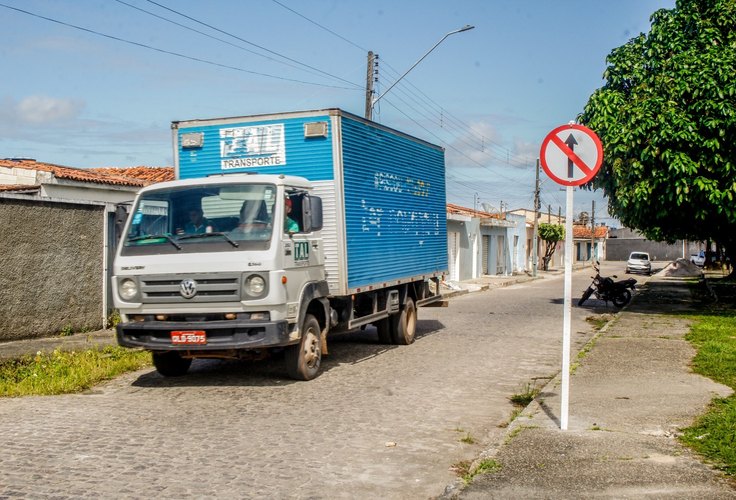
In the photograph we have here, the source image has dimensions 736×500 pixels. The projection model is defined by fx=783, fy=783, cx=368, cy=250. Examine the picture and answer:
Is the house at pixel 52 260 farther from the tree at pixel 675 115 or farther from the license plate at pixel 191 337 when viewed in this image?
the tree at pixel 675 115

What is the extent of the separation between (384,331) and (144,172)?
12668 mm

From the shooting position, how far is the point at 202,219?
30.9ft

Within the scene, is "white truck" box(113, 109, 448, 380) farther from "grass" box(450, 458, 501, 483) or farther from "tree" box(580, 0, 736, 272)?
"tree" box(580, 0, 736, 272)

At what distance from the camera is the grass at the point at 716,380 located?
6.08 m

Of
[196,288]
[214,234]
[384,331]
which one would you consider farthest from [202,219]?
[384,331]

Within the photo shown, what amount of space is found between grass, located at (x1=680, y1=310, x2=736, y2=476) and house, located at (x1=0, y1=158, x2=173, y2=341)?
35.2 ft

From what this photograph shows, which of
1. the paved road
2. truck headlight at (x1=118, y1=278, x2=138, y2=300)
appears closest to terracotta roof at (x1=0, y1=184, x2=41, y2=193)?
the paved road

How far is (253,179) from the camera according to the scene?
9.64m

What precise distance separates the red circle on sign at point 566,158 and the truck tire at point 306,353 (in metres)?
3.87

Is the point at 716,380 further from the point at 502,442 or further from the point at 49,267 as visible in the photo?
the point at 49,267

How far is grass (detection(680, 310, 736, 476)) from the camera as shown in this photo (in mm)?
6078

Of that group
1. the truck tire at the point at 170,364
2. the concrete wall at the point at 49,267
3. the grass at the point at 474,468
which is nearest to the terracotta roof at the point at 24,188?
the concrete wall at the point at 49,267

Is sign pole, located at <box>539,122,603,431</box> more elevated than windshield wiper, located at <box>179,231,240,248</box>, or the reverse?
sign pole, located at <box>539,122,603,431</box>

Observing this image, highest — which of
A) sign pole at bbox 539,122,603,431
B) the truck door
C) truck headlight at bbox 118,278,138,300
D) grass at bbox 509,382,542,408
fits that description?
sign pole at bbox 539,122,603,431
